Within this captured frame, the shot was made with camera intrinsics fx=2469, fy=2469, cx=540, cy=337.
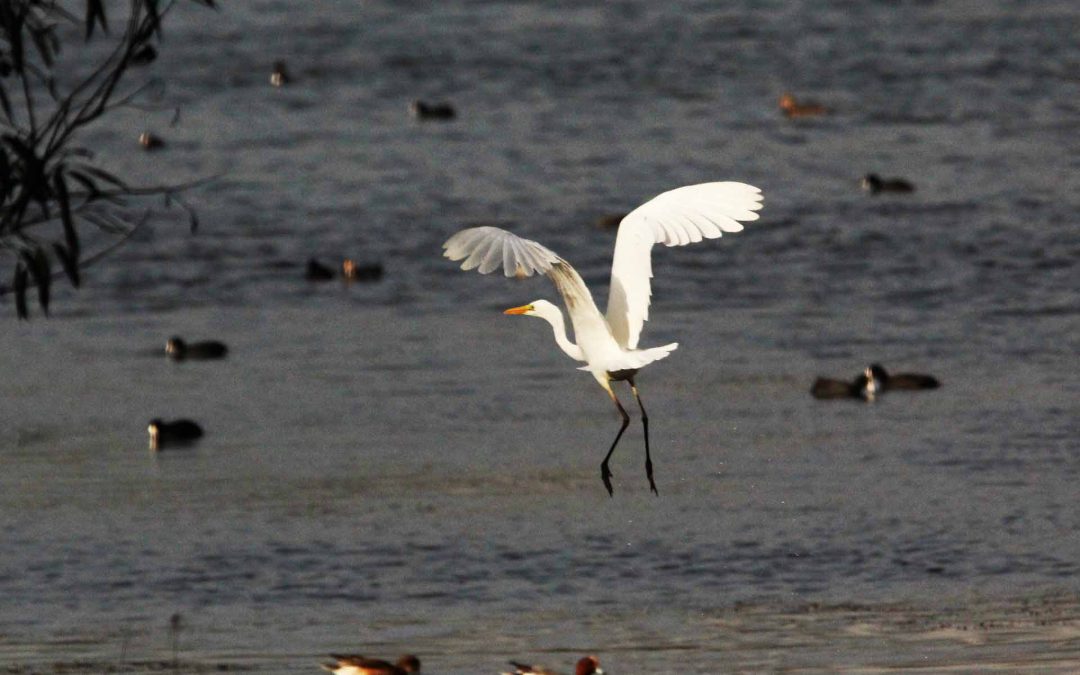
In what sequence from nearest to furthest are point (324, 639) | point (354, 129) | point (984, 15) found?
1. point (324, 639)
2. point (354, 129)
3. point (984, 15)

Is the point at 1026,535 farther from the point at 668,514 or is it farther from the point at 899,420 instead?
the point at 899,420

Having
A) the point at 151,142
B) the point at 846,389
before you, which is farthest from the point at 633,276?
the point at 151,142

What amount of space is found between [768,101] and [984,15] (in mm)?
6246

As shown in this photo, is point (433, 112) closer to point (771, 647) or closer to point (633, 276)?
point (633, 276)

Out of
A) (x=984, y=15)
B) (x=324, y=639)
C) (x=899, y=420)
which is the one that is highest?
(x=984, y=15)

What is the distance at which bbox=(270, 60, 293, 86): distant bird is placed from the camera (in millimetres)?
30516

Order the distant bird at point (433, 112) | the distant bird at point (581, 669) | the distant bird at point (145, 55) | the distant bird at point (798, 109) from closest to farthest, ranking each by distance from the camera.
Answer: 1. the distant bird at point (145, 55)
2. the distant bird at point (581, 669)
3. the distant bird at point (798, 109)
4. the distant bird at point (433, 112)

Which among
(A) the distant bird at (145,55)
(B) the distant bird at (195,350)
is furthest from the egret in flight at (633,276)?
(B) the distant bird at (195,350)

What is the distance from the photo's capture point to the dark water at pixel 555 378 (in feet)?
38.1

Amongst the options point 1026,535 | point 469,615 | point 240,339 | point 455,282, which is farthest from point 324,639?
point 455,282

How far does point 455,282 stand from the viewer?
20.7 meters

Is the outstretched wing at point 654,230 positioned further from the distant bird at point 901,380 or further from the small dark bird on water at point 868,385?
the distant bird at point 901,380

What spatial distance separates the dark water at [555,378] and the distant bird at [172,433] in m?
0.14

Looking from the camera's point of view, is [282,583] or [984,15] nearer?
[282,583]
